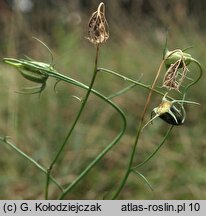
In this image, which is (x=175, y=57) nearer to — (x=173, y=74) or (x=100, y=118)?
(x=173, y=74)

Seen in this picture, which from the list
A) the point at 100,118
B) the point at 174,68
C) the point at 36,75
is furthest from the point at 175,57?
the point at 100,118

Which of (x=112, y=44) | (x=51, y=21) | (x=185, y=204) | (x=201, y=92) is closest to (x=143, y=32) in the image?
(x=112, y=44)

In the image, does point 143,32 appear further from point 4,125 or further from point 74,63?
point 4,125

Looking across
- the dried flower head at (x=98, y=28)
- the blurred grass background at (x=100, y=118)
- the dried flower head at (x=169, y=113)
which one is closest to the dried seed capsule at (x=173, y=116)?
the dried flower head at (x=169, y=113)

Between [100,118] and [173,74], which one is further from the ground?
[100,118]

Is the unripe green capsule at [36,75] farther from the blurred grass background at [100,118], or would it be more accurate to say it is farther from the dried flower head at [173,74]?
the blurred grass background at [100,118]

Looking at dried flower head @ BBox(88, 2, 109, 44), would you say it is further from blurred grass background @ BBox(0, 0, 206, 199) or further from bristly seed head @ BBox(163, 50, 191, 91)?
blurred grass background @ BBox(0, 0, 206, 199)

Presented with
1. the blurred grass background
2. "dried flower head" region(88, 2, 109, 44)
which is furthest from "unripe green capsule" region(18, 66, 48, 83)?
the blurred grass background
